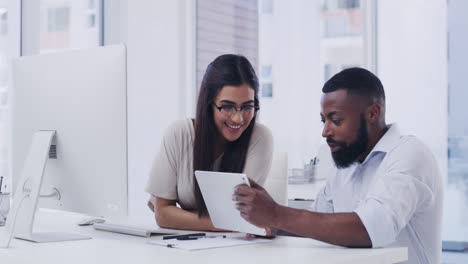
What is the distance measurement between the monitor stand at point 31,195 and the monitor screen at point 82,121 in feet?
0.24

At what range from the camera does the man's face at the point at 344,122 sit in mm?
1859

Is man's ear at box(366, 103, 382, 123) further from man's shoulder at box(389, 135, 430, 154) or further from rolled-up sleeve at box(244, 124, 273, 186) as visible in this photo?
rolled-up sleeve at box(244, 124, 273, 186)

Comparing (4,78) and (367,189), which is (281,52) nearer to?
(4,78)

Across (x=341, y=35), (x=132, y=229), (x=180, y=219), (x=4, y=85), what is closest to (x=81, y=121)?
(x=132, y=229)

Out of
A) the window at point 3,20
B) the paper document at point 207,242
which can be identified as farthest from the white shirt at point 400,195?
the window at point 3,20

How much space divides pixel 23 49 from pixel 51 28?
0.34m

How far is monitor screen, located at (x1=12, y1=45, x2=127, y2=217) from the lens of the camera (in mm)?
1866

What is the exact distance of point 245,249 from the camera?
1.73m

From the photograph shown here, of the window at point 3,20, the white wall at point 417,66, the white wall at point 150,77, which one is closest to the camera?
the window at point 3,20

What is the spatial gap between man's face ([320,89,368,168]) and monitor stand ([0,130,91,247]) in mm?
838

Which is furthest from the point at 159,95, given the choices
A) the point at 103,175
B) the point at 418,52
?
the point at 103,175

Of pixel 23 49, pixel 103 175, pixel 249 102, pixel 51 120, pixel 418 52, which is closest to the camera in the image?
pixel 103 175

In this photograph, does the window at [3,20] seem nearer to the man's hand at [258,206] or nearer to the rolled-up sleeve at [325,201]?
the rolled-up sleeve at [325,201]

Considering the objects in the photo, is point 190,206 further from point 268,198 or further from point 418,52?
point 418,52
